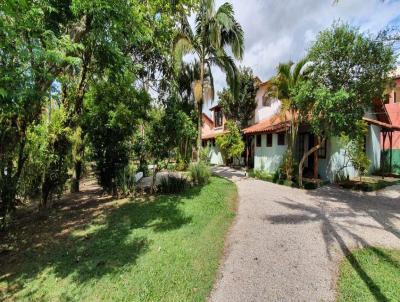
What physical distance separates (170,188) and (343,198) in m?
7.21

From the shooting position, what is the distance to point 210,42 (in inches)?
562

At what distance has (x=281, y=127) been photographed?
1503cm

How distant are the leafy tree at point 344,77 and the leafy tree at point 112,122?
6789mm

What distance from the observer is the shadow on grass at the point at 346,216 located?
16.4 feet

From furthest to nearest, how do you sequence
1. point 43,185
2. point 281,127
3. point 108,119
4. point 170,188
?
point 281,127, point 170,188, point 108,119, point 43,185

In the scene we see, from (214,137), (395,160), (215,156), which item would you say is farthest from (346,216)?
(215,156)

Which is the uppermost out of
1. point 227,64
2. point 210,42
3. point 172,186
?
point 210,42

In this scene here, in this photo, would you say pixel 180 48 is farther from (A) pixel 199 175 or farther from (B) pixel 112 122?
(A) pixel 199 175

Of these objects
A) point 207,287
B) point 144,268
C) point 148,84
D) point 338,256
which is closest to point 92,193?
point 148,84

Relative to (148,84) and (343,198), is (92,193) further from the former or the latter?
(343,198)

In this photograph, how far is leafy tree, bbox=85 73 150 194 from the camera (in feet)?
32.5

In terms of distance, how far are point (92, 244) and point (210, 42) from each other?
12127 millimetres

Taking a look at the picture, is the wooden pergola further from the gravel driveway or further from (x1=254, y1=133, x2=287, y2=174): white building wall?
the gravel driveway

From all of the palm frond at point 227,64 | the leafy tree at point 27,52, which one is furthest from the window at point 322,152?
the leafy tree at point 27,52
